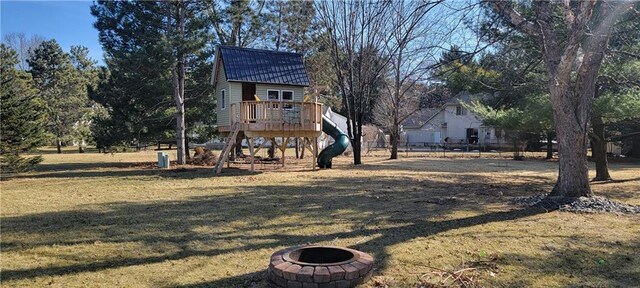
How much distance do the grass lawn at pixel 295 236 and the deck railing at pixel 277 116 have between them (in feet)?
18.2

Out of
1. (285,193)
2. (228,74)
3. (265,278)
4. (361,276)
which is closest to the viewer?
(361,276)

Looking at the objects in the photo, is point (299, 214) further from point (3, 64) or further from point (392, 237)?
point (3, 64)

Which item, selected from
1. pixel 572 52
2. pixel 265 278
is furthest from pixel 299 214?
pixel 572 52

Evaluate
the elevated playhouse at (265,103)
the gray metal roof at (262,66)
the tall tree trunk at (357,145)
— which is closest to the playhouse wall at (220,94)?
the elevated playhouse at (265,103)

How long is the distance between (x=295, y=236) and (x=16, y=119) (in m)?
13.6

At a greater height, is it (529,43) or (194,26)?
(194,26)

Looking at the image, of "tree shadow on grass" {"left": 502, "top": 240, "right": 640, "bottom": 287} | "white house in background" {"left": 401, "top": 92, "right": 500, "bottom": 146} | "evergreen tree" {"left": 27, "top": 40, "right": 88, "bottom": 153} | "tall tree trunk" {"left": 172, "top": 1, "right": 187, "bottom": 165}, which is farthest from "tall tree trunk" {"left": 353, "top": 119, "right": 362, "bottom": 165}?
"evergreen tree" {"left": 27, "top": 40, "right": 88, "bottom": 153}

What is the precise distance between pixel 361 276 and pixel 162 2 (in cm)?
1976

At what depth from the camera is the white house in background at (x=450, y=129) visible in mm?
45969

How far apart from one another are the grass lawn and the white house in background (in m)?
35.9

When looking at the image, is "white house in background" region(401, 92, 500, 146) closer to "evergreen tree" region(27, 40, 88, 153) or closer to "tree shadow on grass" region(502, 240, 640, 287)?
"evergreen tree" region(27, 40, 88, 153)

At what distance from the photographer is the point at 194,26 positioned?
782 inches

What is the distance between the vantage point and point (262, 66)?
20.2 metres

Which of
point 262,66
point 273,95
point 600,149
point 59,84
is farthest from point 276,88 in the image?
point 59,84
